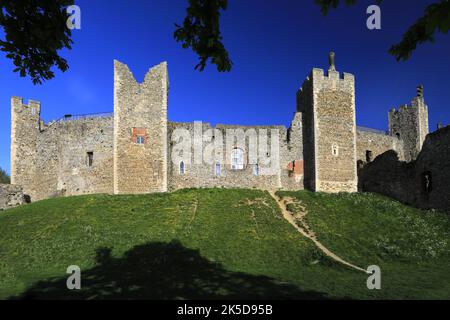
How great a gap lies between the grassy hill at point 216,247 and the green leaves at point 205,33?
22.3ft

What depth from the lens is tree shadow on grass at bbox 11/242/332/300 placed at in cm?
1068

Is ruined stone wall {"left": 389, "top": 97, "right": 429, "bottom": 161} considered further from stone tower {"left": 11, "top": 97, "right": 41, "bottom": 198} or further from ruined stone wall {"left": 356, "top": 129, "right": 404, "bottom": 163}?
stone tower {"left": 11, "top": 97, "right": 41, "bottom": 198}

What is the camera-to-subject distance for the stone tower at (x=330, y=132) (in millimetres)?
30500

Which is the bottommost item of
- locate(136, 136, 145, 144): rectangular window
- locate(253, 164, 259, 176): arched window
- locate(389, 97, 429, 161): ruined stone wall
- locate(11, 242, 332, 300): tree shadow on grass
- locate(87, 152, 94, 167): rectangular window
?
locate(11, 242, 332, 300): tree shadow on grass

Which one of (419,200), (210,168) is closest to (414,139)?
(419,200)

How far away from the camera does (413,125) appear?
4244 cm

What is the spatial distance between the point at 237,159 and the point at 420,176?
1452cm

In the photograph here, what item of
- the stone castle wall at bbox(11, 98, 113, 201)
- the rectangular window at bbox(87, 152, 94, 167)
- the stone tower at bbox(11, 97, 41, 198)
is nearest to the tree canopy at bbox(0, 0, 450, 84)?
the stone castle wall at bbox(11, 98, 113, 201)

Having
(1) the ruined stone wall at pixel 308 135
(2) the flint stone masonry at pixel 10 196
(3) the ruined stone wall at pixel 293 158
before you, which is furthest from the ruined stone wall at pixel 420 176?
(2) the flint stone masonry at pixel 10 196

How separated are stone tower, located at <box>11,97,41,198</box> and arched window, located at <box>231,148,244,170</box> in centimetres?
A: 1822

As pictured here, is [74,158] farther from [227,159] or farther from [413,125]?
[413,125]

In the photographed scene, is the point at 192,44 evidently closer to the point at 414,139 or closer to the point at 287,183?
the point at 287,183

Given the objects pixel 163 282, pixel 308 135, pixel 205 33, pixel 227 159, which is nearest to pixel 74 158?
pixel 227 159

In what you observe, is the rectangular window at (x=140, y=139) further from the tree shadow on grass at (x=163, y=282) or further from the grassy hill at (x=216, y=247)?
the tree shadow on grass at (x=163, y=282)
